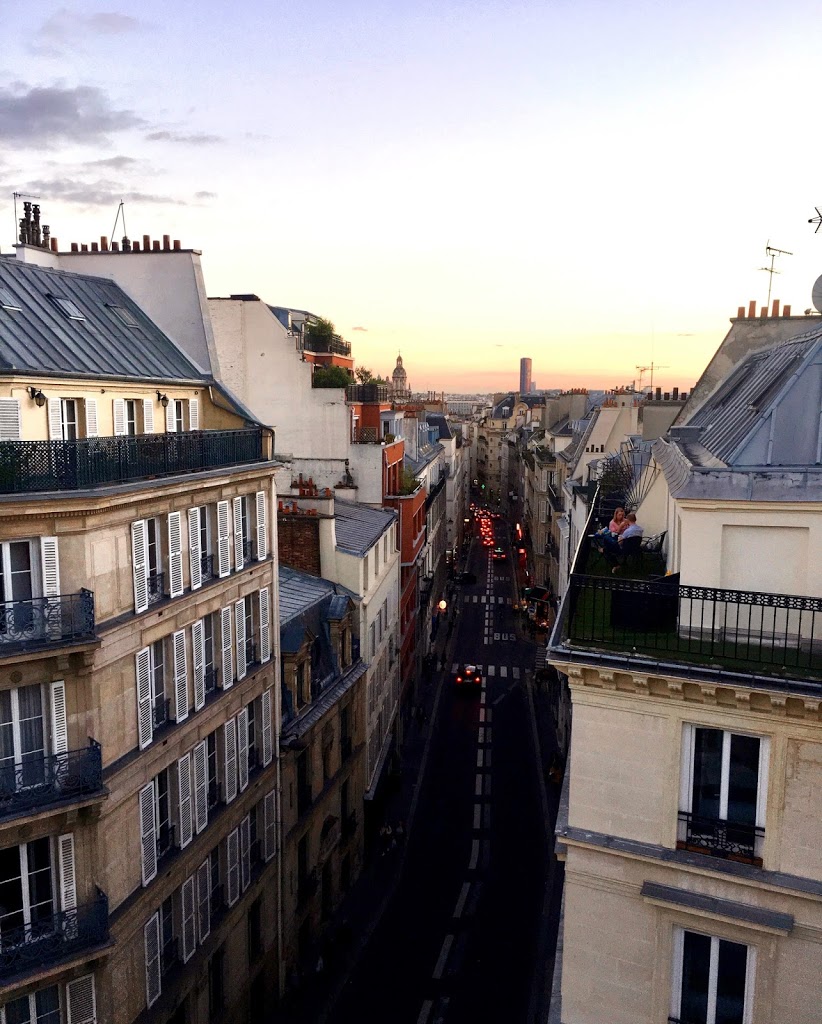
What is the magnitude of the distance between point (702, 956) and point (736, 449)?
30.5ft

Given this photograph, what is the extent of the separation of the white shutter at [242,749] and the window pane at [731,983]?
14.3m

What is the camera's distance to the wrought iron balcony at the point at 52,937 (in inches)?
649

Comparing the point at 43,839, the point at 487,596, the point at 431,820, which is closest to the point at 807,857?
the point at 43,839

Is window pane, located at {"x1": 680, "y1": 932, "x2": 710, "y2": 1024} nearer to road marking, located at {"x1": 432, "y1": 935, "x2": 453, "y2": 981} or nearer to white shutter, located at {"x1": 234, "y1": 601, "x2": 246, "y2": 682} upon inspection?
white shutter, located at {"x1": 234, "y1": 601, "x2": 246, "y2": 682}

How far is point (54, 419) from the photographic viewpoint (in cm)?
1873

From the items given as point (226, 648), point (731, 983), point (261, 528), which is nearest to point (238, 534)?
point (261, 528)

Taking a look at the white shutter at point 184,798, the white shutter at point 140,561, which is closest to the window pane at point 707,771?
the white shutter at point 140,561

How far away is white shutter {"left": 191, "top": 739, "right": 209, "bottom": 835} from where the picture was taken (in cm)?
2170

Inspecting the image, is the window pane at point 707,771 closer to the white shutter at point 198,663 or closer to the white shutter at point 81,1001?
the white shutter at point 198,663

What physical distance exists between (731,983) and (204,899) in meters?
13.8

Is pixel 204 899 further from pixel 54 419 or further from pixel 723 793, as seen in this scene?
pixel 723 793

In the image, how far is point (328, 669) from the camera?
104 ft

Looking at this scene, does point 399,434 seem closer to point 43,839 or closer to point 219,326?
point 219,326

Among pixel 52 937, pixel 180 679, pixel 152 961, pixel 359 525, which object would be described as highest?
pixel 359 525
